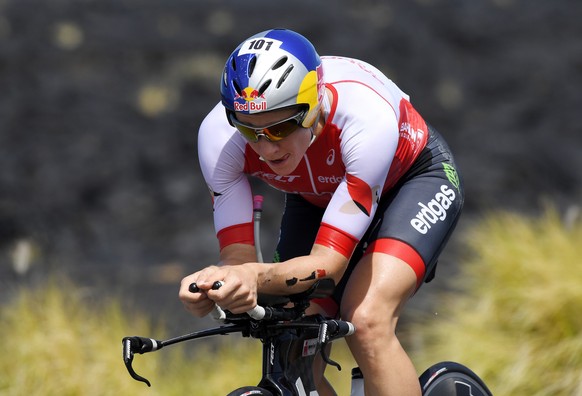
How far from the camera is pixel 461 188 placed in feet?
15.0

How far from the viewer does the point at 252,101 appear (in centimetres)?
373

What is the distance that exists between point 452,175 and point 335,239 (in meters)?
0.87

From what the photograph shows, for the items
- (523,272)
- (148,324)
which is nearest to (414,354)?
(523,272)

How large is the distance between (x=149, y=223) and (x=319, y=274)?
562 centimetres

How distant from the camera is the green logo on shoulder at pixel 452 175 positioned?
448 cm

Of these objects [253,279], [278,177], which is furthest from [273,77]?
[253,279]

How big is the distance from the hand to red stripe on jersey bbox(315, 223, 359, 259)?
0.46m

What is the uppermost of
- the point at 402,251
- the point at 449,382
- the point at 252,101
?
the point at 252,101

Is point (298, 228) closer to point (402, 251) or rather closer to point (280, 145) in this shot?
point (402, 251)

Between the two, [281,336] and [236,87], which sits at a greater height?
[236,87]

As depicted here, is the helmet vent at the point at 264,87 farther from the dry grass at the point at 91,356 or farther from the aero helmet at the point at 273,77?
the dry grass at the point at 91,356

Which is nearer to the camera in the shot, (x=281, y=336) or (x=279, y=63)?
(x=279, y=63)

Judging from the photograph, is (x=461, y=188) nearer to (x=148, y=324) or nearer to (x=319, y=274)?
(x=319, y=274)

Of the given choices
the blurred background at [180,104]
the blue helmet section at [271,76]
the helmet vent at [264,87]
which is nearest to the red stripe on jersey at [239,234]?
the blue helmet section at [271,76]
